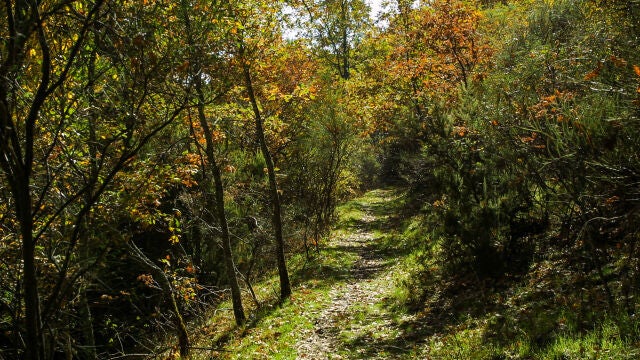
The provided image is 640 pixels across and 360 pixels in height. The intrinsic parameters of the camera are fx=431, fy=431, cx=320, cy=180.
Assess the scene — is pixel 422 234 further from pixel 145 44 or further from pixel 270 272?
pixel 145 44

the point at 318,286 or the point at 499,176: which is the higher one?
the point at 499,176

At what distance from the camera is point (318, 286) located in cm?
1229

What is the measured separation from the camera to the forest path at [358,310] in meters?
8.05

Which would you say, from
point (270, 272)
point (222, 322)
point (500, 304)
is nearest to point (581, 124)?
point (500, 304)

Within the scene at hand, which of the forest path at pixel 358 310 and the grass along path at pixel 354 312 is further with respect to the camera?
the grass along path at pixel 354 312

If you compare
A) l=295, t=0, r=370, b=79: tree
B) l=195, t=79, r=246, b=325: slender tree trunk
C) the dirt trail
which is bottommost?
the dirt trail

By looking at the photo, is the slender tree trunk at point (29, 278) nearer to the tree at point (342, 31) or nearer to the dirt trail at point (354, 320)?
the dirt trail at point (354, 320)

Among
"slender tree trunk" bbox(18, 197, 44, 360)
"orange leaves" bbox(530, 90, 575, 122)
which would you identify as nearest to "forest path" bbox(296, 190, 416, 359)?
"orange leaves" bbox(530, 90, 575, 122)

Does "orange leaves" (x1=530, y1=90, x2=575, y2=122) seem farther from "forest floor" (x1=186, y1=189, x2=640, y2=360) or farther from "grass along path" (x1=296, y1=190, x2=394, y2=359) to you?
"grass along path" (x1=296, y1=190, x2=394, y2=359)

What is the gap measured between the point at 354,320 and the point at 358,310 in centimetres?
64

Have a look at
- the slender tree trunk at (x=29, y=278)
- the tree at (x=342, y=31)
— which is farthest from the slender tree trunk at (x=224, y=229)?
the tree at (x=342, y=31)

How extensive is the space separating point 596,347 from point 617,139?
2.78 metres

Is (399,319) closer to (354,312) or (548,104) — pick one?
(354,312)

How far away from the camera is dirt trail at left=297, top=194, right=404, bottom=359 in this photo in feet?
26.4
